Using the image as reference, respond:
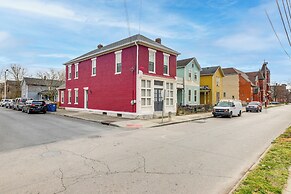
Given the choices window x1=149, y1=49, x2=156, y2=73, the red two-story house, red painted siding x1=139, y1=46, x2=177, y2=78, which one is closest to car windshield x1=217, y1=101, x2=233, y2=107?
the red two-story house

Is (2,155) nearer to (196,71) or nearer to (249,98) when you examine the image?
(196,71)

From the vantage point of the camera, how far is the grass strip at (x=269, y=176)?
4.04 metres

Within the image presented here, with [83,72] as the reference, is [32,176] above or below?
below

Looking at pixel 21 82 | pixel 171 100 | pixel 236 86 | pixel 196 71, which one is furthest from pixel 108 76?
pixel 21 82

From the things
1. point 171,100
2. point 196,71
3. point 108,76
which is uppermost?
point 196,71

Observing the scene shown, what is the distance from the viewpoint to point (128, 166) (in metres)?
5.76

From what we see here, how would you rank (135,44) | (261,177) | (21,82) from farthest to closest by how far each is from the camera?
(21,82), (135,44), (261,177)

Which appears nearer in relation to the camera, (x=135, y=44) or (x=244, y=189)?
(x=244, y=189)

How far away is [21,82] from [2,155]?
211 ft

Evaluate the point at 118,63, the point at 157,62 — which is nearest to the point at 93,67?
the point at 118,63

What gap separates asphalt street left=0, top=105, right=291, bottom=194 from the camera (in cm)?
440

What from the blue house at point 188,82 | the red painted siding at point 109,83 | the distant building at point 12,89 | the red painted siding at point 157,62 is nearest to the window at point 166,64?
the red painted siding at point 157,62

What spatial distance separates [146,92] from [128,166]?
13.2m

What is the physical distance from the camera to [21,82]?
61.9 meters
